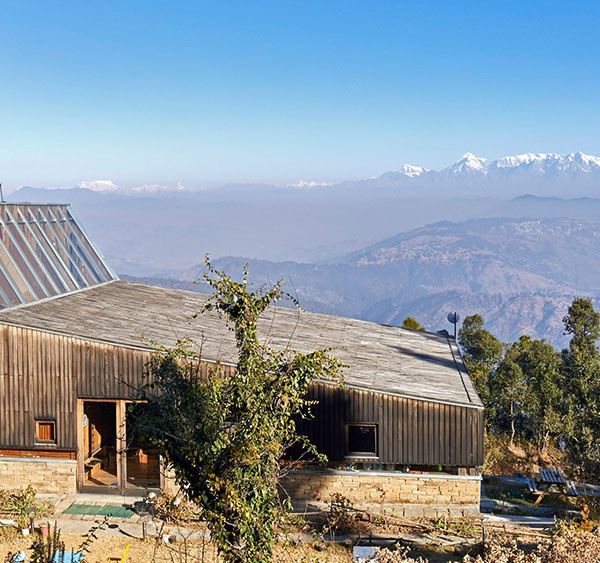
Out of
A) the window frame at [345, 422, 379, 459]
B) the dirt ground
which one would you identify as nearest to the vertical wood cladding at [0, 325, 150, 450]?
the dirt ground

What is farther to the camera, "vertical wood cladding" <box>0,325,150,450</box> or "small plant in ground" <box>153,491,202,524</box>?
"vertical wood cladding" <box>0,325,150,450</box>

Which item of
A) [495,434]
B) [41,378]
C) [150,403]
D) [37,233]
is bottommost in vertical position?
[495,434]

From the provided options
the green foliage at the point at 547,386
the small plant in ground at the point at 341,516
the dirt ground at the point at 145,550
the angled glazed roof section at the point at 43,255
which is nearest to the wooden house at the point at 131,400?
the small plant in ground at the point at 341,516

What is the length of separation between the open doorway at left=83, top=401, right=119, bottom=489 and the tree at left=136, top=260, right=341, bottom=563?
975 cm

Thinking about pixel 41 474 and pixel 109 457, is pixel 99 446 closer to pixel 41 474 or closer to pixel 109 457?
pixel 109 457

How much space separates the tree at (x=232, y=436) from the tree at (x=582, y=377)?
1725 centimetres

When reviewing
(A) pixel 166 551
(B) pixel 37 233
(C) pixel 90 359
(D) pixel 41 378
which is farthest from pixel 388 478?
(B) pixel 37 233

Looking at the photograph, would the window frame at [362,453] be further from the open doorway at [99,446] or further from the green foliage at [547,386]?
the green foliage at [547,386]

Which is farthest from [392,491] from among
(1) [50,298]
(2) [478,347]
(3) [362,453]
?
(2) [478,347]

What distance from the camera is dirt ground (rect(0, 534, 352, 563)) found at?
15109mm

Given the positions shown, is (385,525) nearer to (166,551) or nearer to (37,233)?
(166,551)

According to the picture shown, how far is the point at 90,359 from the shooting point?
18.6m

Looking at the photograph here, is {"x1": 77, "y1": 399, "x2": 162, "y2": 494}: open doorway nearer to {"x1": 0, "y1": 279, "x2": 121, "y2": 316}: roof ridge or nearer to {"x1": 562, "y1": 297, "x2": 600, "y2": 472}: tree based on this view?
{"x1": 0, "y1": 279, "x2": 121, "y2": 316}: roof ridge

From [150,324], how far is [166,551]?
8321mm
